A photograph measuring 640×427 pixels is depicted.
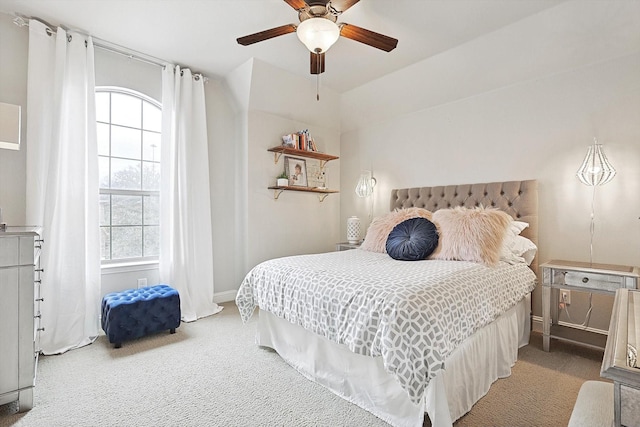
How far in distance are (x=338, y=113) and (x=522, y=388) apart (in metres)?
3.74

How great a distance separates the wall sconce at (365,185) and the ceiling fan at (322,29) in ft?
7.15

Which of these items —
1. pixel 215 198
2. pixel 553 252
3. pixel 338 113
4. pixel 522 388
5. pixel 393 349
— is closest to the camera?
pixel 393 349

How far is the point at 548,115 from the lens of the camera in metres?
2.97

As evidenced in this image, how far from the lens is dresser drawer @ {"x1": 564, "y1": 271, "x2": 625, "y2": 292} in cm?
222

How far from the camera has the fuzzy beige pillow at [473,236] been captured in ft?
7.88

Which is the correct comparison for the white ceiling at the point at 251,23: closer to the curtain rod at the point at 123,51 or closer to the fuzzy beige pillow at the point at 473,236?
the curtain rod at the point at 123,51

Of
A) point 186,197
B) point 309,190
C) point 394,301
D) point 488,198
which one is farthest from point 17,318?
point 488,198

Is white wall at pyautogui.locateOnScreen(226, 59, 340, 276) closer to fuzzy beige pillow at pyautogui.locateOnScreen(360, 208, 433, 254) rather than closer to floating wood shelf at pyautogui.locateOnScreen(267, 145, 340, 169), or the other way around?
floating wood shelf at pyautogui.locateOnScreen(267, 145, 340, 169)

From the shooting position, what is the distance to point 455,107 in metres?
3.61

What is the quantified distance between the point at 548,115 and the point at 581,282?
158 cm

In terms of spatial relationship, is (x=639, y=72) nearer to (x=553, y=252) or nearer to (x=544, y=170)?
(x=544, y=170)

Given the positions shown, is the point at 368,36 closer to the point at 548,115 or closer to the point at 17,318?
the point at 548,115

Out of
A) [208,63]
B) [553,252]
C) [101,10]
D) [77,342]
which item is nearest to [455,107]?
[553,252]

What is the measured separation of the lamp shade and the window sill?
8.80 feet
